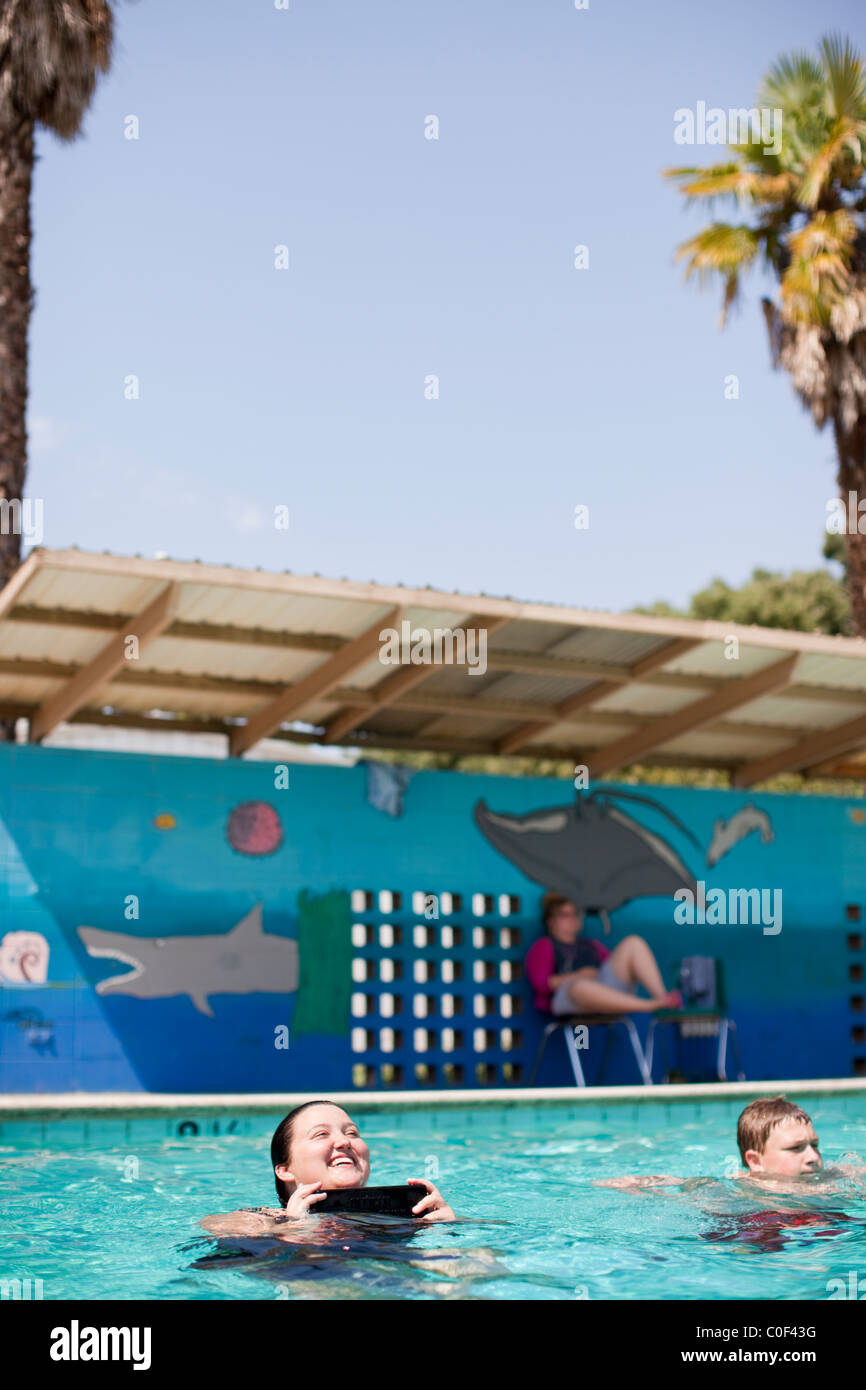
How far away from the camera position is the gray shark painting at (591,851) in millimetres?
12625

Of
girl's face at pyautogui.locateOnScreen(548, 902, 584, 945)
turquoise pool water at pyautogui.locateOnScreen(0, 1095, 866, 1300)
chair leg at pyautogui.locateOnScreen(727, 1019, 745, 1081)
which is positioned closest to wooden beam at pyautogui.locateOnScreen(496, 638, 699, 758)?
girl's face at pyautogui.locateOnScreen(548, 902, 584, 945)

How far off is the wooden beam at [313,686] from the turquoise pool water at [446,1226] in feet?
10.6

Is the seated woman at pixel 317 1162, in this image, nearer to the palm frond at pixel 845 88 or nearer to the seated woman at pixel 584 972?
the seated woman at pixel 584 972

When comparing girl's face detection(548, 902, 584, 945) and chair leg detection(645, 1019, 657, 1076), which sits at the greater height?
girl's face detection(548, 902, 584, 945)

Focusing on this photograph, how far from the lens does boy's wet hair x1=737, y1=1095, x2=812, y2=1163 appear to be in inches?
208

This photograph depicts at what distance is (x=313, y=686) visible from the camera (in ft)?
35.2

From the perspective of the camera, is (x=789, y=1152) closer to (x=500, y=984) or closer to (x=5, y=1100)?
(x=5, y=1100)

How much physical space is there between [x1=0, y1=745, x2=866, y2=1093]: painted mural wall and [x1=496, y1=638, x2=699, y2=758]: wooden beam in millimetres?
526

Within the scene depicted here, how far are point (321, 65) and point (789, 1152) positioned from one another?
1617 cm


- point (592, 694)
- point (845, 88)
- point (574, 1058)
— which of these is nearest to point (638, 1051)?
point (574, 1058)

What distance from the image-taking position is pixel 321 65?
17750 mm

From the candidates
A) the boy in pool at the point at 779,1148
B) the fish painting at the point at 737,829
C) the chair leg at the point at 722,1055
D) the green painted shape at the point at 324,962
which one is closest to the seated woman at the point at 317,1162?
the boy in pool at the point at 779,1148

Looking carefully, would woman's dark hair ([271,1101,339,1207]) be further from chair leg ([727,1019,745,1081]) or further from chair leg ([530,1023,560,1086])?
chair leg ([727,1019,745,1081])
